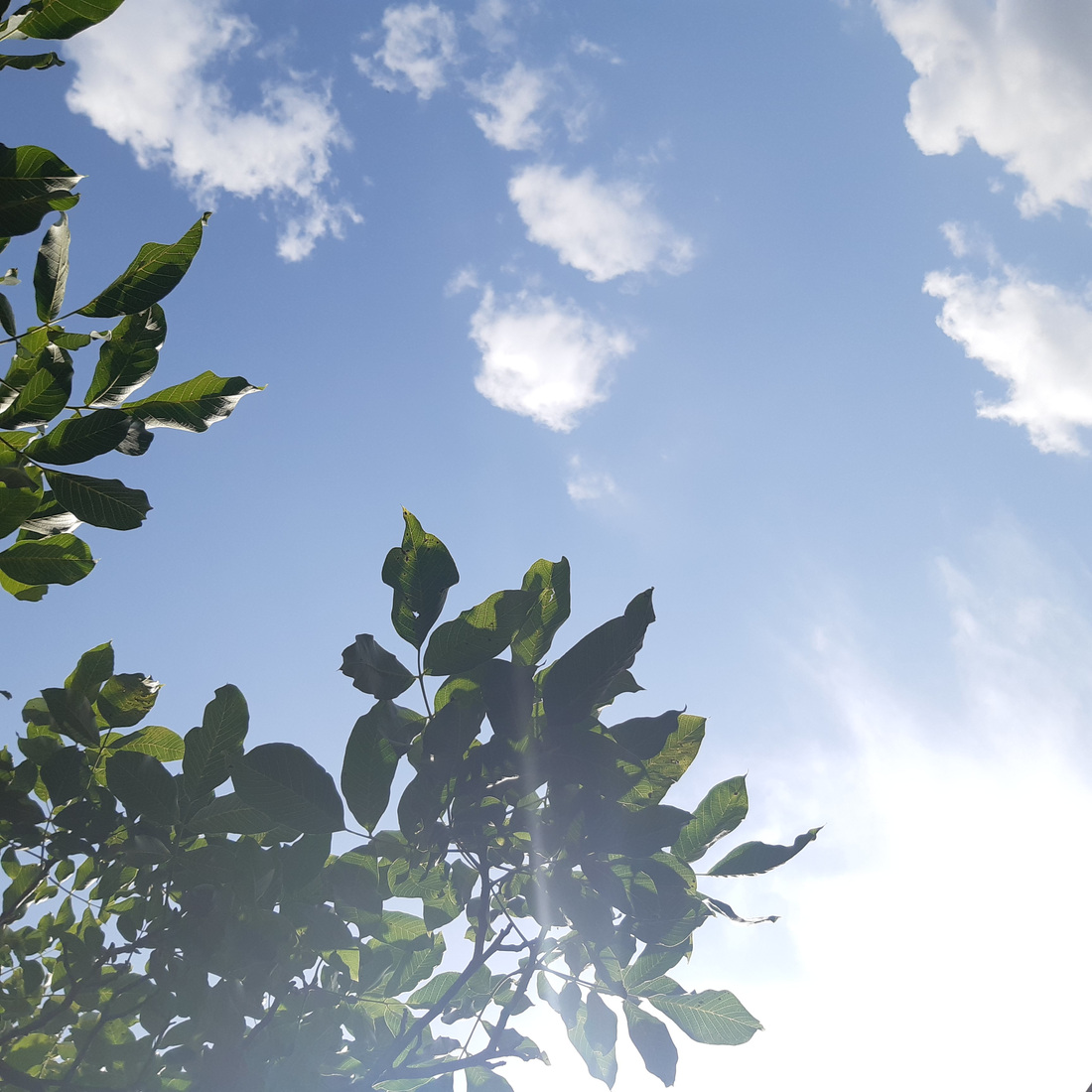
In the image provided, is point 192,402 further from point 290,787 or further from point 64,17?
point 290,787

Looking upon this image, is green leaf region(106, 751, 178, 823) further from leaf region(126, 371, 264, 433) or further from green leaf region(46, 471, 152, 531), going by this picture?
leaf region(126, 371, 264, 433)

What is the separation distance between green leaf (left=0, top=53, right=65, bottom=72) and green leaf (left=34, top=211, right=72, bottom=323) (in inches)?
8.7

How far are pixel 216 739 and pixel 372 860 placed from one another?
1.72ft

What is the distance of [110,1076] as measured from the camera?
2158mm

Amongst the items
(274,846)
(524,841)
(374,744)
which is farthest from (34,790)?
(524,841)

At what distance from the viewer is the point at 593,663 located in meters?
1.78

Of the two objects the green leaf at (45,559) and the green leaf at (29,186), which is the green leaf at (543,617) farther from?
the green leaf at (29,186)

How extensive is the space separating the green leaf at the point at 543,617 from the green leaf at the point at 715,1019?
3.59 ft

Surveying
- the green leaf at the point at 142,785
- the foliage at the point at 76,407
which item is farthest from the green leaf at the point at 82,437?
the green leaf at the point at 142,785

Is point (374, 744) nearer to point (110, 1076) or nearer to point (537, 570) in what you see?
point (537, 570)

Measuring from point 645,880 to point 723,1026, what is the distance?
54 cm

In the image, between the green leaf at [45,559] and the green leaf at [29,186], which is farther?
the green leaf at [45,559]

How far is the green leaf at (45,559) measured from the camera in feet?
4.58

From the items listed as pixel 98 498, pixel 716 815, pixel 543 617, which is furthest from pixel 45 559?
pixel 716 815
